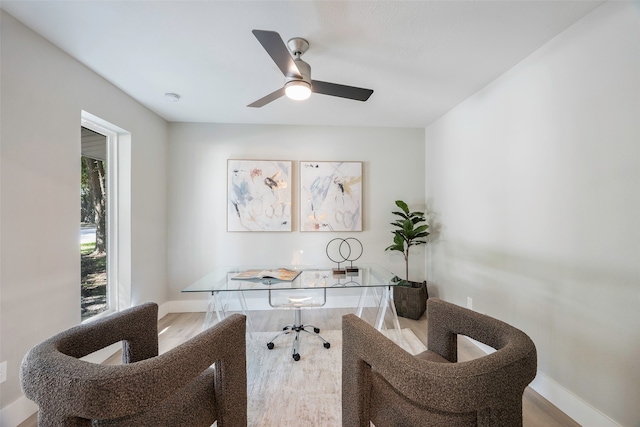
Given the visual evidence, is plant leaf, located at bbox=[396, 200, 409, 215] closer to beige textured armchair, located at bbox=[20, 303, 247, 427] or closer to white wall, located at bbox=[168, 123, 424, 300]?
white wall, located at bbox=[168, 123, 424, 300]

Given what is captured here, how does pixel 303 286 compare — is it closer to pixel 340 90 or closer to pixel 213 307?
pixel 213 307

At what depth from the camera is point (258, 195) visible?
3434 millimetres

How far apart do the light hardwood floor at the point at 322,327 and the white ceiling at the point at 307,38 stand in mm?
2397

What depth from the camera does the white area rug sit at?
163 cm

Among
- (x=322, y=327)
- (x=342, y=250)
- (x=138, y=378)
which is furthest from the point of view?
(x=342, y=250)

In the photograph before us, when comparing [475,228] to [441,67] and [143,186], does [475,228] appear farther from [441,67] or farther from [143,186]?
[143,186]

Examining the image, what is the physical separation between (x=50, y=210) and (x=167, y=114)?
5.78ft

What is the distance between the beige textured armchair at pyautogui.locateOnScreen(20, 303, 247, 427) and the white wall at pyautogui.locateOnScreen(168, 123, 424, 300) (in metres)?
2.08

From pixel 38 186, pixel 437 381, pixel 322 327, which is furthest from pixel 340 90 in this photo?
pixel 322 327

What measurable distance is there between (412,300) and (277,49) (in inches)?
113

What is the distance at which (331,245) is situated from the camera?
3.54m

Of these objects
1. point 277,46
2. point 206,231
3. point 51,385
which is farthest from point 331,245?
point 51,385

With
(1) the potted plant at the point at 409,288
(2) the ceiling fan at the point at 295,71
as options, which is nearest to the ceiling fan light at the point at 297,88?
(2) the ceiling fan at the point at 295,71

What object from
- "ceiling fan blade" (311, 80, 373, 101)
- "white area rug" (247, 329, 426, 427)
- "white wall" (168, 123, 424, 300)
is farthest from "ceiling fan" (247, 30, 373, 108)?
"white area rug" (247, 329, 426, 427)
